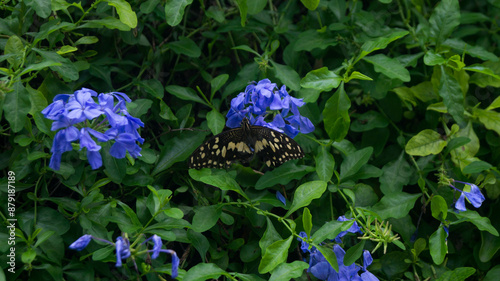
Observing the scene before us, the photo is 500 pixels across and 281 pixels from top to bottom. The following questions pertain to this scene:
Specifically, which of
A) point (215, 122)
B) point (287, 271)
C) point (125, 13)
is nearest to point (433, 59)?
point (215, 122)

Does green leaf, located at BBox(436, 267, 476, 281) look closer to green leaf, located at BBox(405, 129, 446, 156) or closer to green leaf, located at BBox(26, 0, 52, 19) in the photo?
green leaf, located at BBox(405, 129, 446, 156)

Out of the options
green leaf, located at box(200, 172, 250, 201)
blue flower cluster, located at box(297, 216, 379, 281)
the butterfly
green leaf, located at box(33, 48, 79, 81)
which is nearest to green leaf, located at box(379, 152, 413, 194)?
blue flower cluster, located at box(297, 216, 379, 281)

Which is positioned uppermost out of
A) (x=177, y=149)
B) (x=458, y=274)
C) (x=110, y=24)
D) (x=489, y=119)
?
(x=110, y=24)

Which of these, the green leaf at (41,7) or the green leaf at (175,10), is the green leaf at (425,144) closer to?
the green leaf at (175,10)

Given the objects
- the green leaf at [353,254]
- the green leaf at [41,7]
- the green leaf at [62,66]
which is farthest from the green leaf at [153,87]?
the green leaf at [353,254]

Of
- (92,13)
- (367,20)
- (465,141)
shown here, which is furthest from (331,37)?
(92,13)

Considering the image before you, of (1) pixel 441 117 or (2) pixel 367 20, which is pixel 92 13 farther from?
(1) pixel 441 117

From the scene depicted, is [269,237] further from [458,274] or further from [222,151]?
[458,274]
